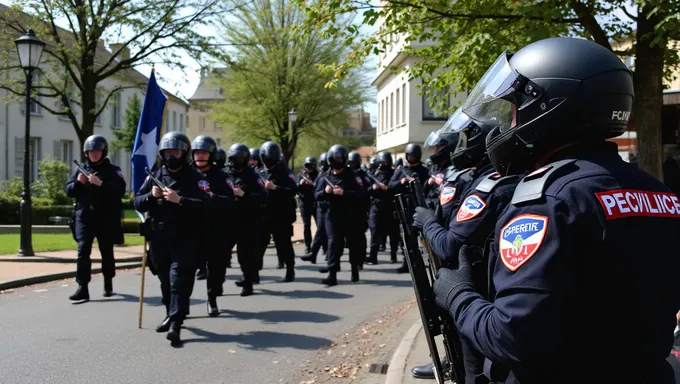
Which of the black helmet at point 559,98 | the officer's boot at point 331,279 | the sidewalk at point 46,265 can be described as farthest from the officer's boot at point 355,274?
the black helmet at point 559,98

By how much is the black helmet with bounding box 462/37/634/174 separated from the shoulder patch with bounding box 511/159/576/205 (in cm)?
16

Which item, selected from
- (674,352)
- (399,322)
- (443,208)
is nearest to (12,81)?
(399,322)

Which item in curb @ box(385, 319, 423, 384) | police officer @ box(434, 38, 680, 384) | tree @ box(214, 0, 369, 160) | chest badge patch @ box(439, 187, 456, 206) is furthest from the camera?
tree @ box(214, 0, 369, 160)

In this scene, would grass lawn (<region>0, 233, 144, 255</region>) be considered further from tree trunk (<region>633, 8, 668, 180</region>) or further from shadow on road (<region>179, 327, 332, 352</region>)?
tree trunk (<region>633, 8, 668, 180</region>)

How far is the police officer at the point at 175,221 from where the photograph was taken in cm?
635

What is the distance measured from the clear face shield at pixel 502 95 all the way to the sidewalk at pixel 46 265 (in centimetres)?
868

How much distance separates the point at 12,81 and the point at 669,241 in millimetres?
21497

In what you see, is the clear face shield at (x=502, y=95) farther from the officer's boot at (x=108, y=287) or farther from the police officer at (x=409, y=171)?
the police officer at (x=409, y=171)

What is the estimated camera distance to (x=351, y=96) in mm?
35281

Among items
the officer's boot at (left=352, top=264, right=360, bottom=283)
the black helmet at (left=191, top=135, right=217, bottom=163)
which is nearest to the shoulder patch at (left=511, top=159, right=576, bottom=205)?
the black helmet at (left=191, top=135, right=217, bottom=163)

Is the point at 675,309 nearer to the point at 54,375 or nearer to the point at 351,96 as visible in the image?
the point at 54,375

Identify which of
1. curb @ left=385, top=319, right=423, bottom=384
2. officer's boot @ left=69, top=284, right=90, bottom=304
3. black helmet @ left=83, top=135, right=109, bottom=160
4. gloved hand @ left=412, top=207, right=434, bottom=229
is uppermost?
black helmet @ left=83, top=135, right=109, bottom=160

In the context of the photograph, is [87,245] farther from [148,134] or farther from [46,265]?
[46,265]

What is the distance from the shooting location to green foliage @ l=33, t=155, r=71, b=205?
21.0 metres
